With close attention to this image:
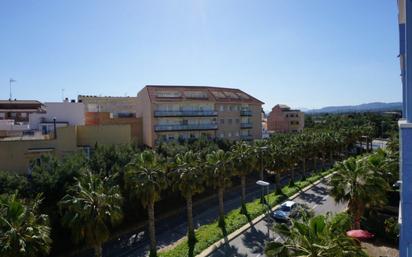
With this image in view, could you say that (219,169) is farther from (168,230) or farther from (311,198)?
(311,198)

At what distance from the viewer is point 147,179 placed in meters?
24.1

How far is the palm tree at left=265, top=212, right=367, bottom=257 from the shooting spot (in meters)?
11.5

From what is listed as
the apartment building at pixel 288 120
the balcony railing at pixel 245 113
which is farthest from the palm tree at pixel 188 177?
the apartment building at pixel 288 120

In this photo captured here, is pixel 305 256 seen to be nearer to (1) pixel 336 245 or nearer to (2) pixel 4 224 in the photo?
(1) pixel 336 245

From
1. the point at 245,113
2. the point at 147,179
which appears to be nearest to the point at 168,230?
the point at 147,179

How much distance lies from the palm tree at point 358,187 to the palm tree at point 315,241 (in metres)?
9.34

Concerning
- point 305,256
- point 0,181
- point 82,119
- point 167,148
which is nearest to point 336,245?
point 305,256

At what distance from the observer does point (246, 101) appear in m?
67.6

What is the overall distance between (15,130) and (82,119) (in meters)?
9.28

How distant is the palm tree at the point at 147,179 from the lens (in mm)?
24047

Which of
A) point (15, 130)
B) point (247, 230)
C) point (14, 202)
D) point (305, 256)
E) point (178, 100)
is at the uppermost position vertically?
point (178, 100)

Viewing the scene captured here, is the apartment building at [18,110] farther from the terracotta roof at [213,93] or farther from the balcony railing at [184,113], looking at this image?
the balcony railing at [184,113]

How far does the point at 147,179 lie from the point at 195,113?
3505 centimetres

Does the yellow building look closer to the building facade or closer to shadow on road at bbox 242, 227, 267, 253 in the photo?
the building facade
